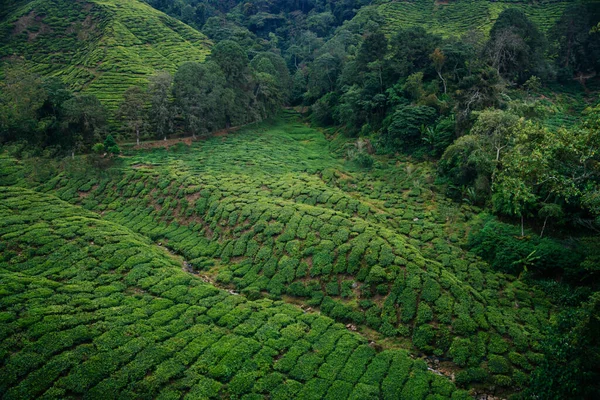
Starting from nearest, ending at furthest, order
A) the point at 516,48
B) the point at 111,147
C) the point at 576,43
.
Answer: the point at 111,147
the point at 516,48
the point at 576,43

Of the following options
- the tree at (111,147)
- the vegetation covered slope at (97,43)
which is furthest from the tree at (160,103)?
the vegetation covered slope at (97,43)

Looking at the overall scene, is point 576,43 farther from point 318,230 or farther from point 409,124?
point 318,230

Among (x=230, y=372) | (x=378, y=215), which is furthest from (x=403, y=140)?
(x=230, y=372)

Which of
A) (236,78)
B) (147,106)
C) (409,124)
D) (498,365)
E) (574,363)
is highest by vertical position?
(236,78)

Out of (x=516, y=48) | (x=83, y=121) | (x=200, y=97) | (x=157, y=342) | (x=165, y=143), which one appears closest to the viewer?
(x=157, y=342)

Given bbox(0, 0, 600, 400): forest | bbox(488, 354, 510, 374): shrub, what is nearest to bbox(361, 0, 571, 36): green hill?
bbox(0, 0, 600, 400): forest

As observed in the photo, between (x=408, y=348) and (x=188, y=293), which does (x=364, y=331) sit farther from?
(x=188, y=293)

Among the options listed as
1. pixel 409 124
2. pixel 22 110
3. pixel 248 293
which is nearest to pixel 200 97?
pixel 22 110
